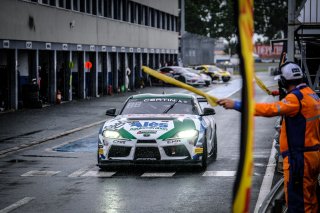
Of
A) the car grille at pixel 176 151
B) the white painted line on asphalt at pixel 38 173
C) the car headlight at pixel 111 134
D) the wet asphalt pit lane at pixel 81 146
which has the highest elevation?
the car headlight at pixel 111 134

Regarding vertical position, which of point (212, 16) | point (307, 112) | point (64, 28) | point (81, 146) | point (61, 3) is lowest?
point (81, 146)

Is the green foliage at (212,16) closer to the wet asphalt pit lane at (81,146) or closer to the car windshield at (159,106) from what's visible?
the wet asphalt pit lane at (81,146)

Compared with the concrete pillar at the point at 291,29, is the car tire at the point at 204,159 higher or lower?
lower

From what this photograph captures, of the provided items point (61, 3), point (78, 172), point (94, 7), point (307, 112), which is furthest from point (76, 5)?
point (307, 112)

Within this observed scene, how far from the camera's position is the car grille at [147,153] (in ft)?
46.8

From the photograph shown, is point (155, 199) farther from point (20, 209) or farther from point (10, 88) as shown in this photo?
point (10, 88)

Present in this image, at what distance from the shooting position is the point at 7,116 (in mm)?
29953

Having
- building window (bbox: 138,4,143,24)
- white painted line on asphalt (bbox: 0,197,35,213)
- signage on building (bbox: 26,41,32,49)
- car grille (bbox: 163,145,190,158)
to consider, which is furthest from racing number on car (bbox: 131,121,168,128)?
building window (bbox: 138,4,143,24)

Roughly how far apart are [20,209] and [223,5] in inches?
5306

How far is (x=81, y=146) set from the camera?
19.5 meters

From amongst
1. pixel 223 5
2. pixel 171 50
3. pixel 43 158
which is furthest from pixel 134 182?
pixel 223 5

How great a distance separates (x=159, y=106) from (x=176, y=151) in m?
1.74

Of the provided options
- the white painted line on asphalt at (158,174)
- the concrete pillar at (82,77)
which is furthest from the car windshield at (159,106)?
the concrete pillar at (82,77)

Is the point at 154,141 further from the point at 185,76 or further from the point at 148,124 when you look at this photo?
the point at 185,76
